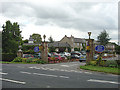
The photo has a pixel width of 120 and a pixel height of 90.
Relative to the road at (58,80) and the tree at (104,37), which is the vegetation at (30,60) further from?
the tree at (104,37)

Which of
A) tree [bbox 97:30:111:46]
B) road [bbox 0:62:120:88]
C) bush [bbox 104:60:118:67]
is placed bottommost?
road [bbox 0:62:120:88]

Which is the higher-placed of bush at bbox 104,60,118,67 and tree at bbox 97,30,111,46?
tree at bbox 97,30,111,46

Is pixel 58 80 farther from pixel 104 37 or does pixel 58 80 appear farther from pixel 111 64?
pixel 104 37

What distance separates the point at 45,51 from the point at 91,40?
8.25 metres

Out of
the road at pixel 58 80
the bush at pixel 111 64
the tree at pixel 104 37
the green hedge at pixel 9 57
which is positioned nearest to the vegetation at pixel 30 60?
the green hedge at pixel 9 57

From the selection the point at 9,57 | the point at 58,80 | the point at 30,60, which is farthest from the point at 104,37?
the point at 58,80

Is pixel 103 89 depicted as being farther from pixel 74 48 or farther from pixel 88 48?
pixel 74 48

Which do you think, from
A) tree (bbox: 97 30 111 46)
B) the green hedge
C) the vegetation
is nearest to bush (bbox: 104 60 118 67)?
the vegetation

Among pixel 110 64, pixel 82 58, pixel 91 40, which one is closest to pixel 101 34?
pixel 82 58

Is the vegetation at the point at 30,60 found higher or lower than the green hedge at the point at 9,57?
lower

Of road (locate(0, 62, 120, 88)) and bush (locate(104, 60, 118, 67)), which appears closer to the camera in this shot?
road (locate(0, 62, 120, 88))

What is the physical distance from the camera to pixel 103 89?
7.00 m

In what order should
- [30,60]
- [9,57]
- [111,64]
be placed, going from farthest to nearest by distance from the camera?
1. [9,57]
2. [30,60]
3. [111,64]

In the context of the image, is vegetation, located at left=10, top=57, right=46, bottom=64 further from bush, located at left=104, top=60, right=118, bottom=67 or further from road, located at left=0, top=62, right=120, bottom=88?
road, located at left=0, top=62, right=120, bottom=88
